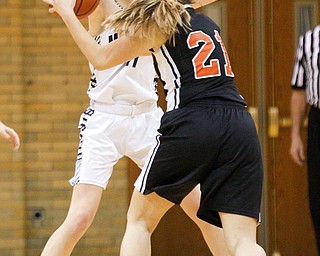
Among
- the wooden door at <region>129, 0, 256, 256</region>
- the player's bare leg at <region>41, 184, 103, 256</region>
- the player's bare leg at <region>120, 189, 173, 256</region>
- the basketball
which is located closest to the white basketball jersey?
the basketball

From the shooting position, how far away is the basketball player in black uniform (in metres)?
4.60

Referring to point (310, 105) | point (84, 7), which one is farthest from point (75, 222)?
point (310, 105)

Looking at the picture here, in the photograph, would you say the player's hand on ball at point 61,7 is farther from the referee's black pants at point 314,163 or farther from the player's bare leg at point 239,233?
the referee's black pants at point 314,163

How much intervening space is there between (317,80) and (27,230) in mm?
2819

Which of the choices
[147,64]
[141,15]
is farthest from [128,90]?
[141,15]

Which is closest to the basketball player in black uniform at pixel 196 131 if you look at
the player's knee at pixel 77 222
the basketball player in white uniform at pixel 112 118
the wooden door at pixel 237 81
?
the player's knee at pixel 77 222

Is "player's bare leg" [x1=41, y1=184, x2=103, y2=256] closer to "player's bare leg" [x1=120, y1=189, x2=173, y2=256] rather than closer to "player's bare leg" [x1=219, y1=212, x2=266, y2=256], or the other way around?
"player's bare leg" [x1=120, y1=189, x2=173, y2=256]

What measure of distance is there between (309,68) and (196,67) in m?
2.06

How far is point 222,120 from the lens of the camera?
4.61 m

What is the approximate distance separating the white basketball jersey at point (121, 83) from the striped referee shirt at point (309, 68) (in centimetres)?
132

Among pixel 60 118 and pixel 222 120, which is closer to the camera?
pixel 222 120

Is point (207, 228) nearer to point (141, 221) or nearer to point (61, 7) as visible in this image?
point (141, 221)

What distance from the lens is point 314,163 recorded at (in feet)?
21.3

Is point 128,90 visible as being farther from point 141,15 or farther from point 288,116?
point 288,116
